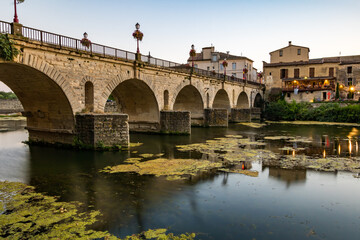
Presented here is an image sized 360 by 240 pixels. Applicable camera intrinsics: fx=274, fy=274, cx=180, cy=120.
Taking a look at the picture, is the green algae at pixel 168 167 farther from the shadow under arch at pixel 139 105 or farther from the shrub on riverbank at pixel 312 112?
the shrub on riverbank at pixel 312 112

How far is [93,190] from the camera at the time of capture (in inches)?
383

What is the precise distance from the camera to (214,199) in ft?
29.1

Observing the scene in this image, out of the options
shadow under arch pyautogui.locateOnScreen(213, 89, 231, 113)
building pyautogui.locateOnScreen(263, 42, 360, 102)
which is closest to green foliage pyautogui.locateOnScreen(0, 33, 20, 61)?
shadow under arch pyautogui.locateOnScreen(213, 89, 231, 113)

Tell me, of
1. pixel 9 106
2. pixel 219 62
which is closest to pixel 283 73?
pixel 219 62

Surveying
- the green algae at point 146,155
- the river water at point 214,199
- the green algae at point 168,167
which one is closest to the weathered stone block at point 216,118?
the green algae at point 146,155

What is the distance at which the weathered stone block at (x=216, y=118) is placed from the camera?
33.3m

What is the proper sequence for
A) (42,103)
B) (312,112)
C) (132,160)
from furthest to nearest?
1. (312,112)
2. (42,103)
3. (132,160)

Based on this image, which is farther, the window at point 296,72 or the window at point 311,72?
the window at point 296,72

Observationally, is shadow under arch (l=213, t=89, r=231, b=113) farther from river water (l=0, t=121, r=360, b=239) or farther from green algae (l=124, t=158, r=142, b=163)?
river water (l=0, t=121, r=360, b=239)

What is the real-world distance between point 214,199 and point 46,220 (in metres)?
4.90

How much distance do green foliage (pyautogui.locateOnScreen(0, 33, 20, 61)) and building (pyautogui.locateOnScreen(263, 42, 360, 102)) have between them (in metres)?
48.2

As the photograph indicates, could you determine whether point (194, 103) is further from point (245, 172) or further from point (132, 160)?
point (245, 172)

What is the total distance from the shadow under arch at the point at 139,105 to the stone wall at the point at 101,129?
7859 millimetres

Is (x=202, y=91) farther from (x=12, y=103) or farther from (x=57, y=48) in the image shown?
(x=12, y=103)
